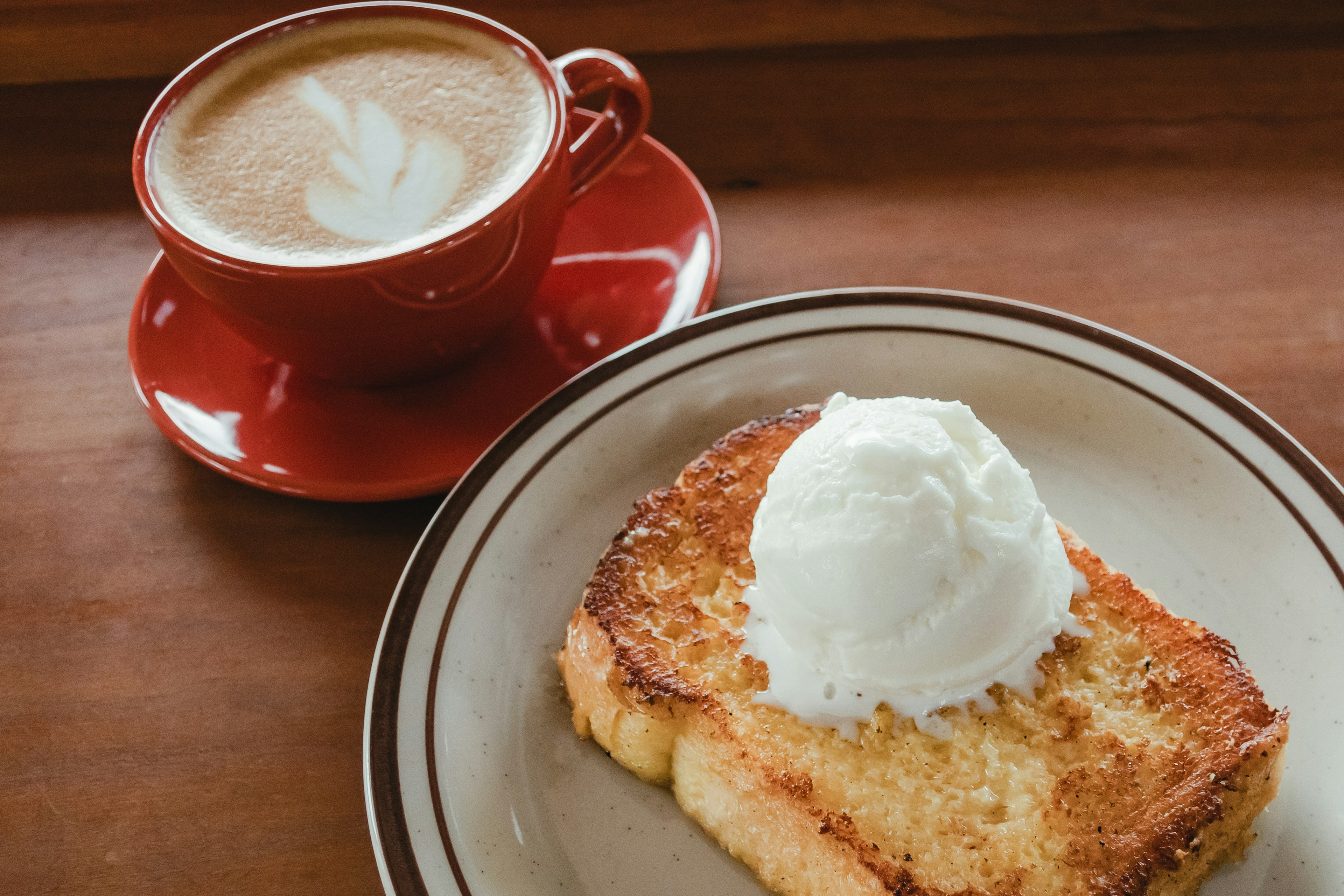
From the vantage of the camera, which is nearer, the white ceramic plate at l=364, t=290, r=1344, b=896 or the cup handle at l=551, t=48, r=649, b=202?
the white ceramic plate at l=364, t=290, r=1344, b=896

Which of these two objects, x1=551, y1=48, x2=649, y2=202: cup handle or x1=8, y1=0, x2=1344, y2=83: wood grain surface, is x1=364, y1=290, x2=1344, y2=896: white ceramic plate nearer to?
x1=551, y1=48, x2=649, y2=202: cup handle

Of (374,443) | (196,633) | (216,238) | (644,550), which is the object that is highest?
(216,238)

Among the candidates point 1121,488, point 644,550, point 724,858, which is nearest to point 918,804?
point 724,858

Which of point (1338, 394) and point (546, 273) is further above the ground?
point (1338, 394)

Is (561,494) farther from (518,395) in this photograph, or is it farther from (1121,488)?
(1121,488)

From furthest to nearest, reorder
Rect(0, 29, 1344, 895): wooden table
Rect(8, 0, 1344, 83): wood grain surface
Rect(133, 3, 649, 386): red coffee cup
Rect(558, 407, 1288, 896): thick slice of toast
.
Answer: Rect(8, 0, 1344, 83): wood grain surface < Rect(133, 3, 649, 386): red coffee cup < Rect(0, 29, 1344, 895): wooden table < Rect(558, 407, 1288, 896): thick slice of toast

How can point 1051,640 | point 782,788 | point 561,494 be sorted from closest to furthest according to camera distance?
point 782,788 < point 1051,640 < point 561,494

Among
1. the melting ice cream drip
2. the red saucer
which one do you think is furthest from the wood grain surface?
the melting ice cream drip
